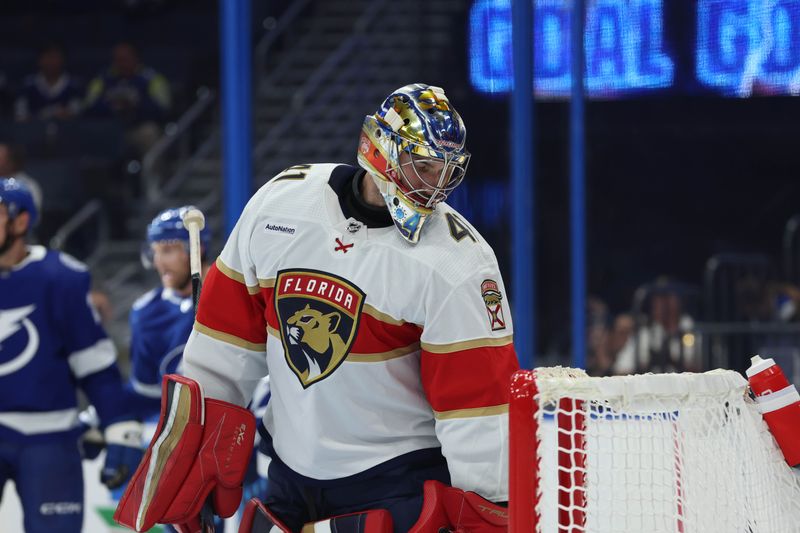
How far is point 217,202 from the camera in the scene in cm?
580

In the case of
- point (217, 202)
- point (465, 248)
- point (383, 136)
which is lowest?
point (217, 202)

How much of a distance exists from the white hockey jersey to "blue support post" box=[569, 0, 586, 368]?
1.72 meters

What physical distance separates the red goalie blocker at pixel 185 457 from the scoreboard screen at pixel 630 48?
6.22ft

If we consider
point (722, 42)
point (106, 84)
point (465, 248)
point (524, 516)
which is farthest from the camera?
point (106, 84)

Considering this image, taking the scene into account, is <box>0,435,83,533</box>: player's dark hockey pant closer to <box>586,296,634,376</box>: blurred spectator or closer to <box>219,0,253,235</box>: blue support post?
<box>219,0,253,235</box>: blue support post

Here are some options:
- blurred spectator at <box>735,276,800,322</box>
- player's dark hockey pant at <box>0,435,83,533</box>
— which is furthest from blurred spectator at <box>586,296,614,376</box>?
player's dark hockey pant at <box>0,435,83,533</box>

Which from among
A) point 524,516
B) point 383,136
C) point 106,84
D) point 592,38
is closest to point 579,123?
point 592,38

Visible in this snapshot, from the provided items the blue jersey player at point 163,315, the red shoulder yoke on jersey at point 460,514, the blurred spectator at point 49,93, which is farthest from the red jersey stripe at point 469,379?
the blurred spectator at point 49,93

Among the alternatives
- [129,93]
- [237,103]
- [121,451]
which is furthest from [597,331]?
[129,93]

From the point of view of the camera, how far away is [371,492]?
2051mm

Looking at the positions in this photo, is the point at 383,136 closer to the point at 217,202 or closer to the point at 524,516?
the point at 524,516

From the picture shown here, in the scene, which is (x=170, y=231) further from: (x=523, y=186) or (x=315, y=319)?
(x=315, y=319)

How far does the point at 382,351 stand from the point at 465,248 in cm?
20

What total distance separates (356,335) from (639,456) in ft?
1.66
